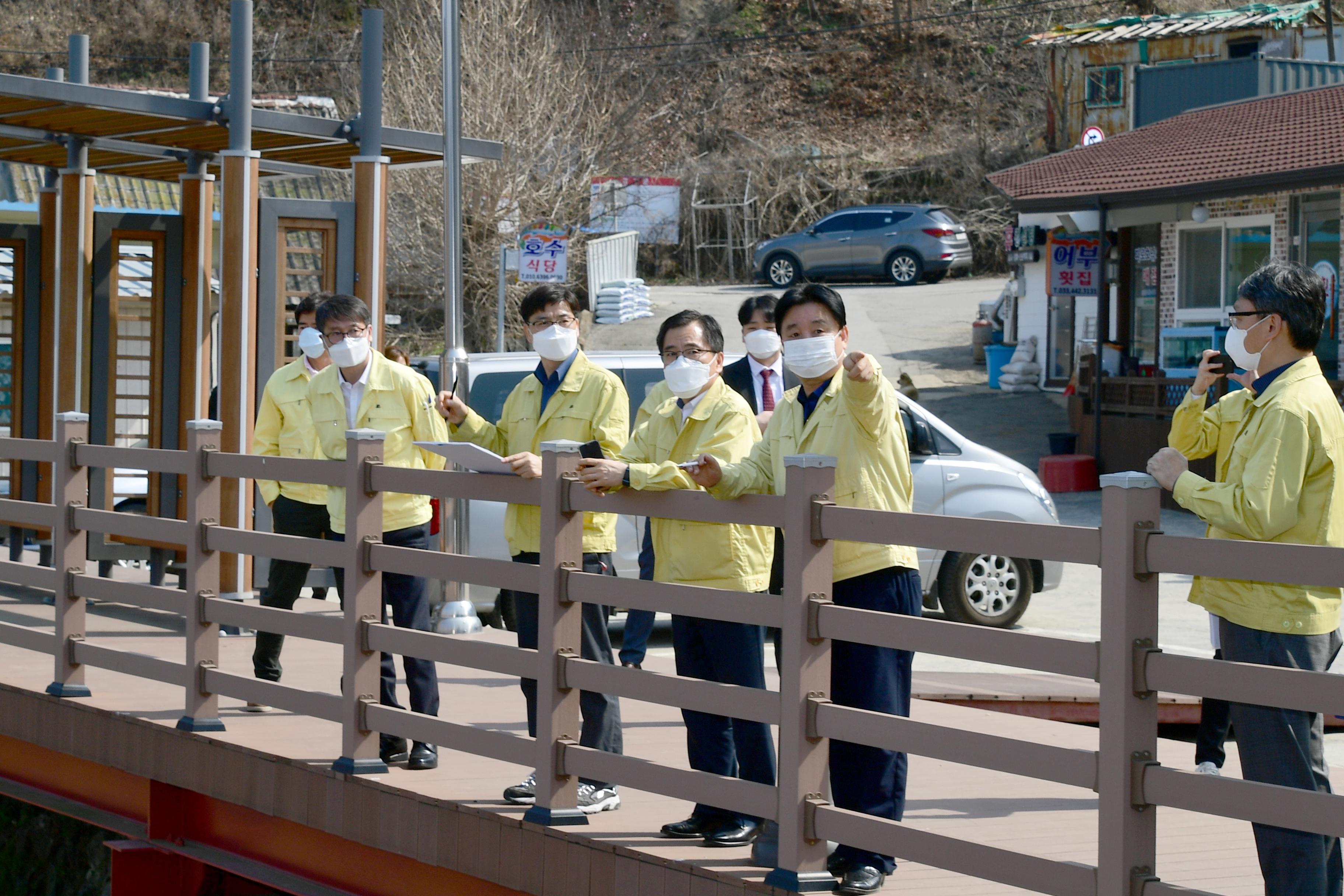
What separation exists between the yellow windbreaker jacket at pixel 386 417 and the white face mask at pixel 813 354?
1835mm

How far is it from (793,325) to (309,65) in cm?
4476

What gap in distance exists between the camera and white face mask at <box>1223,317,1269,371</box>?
12.6 ft

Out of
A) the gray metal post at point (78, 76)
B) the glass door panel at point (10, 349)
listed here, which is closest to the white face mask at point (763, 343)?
the gray metal post at point (78, 76)

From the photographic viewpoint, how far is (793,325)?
4262mm

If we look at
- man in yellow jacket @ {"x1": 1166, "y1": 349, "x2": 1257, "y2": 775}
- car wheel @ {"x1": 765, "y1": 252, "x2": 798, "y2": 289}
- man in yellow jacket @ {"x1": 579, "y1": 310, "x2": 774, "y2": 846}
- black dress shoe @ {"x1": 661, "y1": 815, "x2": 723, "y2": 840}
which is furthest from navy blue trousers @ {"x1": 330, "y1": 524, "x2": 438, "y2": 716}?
car wheel @ {"x1": 765, "y1": 252, "x2": 798, "y2": 289}

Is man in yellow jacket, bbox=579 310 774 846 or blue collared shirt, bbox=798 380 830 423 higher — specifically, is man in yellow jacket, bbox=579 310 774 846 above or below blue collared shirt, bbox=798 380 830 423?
below

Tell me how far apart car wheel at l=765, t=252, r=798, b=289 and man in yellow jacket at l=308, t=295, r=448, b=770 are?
28.5m

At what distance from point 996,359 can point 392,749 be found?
2259 cm

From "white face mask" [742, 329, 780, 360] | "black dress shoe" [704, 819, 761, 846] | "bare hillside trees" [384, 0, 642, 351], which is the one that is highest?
"bare hillside trees" [384, 0, 642, 351]

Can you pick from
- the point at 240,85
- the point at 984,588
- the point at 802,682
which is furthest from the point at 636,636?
the point at 984,588

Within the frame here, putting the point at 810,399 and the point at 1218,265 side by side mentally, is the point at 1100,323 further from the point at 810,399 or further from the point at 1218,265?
the point at 810,399

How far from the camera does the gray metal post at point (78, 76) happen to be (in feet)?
31.2

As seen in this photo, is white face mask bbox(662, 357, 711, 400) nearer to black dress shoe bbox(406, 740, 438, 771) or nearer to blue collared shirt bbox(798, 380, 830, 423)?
blue collared shirt bbox(798, 380, 830, 423)

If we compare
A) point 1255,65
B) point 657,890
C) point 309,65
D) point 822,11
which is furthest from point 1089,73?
point 657,890
